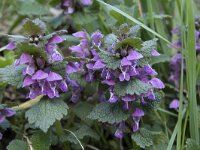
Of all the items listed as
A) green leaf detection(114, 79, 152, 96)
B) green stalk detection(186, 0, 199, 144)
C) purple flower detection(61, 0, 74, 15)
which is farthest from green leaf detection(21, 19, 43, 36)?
purple flower detection(61, 0, 74, 15)

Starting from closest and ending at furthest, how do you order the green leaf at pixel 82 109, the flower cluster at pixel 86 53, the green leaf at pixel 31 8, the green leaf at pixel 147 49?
1. the green leaf at pixel 147 49
2. the flower cluster at pixel 86 53
3. the green leaf at pixel 82 109
4. the green leaf at pixel 31 8

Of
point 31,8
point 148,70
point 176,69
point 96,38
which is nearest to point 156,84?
point 148,70

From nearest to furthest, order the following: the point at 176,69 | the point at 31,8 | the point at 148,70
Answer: the point at 148,70 → the point at 176,69 → the point at 31,8

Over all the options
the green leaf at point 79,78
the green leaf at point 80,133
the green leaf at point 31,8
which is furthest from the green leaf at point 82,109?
the green leaf at point 31,8

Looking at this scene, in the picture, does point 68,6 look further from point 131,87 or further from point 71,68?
point 131,87

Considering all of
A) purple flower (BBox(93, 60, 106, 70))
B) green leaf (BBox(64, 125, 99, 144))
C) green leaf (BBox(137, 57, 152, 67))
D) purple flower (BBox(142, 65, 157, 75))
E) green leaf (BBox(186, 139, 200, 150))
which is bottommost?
green leaf (BBox(64, 125, 99, 144))

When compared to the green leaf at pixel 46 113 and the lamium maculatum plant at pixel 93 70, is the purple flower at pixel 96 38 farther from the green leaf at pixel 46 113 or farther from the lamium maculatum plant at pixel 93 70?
the green leaf at pixel 46 113

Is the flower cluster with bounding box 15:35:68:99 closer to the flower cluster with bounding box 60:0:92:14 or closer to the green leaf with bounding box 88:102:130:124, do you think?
the green leaf with bounding box 88:102:130:124
